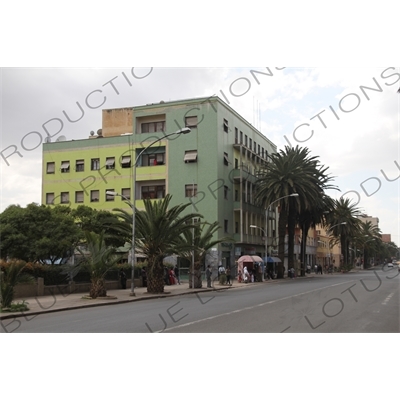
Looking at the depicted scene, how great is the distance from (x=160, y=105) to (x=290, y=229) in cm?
2172

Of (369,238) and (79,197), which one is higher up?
(79,197)

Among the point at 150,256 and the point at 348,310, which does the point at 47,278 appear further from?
the point at 348,310

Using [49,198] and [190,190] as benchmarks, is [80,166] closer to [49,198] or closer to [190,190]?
[49,198]

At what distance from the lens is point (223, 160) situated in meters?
56.8

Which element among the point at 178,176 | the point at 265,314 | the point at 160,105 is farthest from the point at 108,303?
the point at 160,105

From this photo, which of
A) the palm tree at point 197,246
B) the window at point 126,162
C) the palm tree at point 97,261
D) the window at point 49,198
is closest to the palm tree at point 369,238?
the window at point 126,162

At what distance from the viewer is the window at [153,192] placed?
191 ft

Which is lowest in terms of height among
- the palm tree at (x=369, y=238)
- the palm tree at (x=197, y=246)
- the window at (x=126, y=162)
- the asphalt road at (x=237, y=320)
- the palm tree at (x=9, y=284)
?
the asphalt road at (x=237, y=320)

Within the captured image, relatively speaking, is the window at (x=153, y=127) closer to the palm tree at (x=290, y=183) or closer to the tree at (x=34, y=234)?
the palm tree at (x=290, y=183)

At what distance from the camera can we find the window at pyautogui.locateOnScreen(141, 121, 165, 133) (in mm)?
59094

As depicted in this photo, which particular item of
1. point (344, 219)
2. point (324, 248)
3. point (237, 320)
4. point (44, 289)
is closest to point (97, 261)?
point (44, 289)

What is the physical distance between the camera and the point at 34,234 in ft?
110

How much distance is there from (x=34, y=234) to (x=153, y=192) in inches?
1027

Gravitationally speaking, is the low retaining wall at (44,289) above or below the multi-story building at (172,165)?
below
